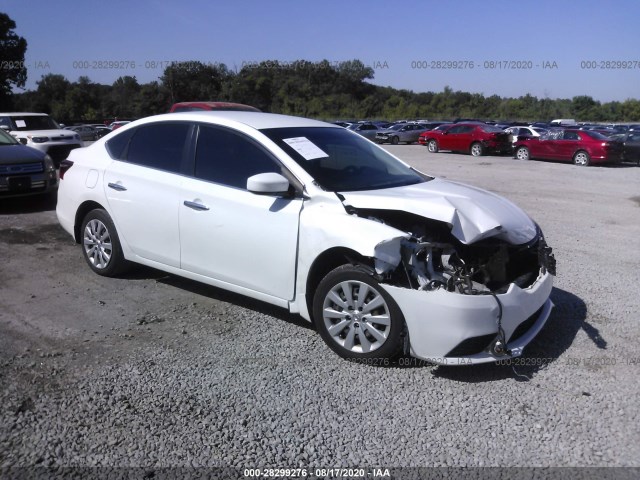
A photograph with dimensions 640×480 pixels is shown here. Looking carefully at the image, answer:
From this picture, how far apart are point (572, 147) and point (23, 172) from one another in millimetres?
20196

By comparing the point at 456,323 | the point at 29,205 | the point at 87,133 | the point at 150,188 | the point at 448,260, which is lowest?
the point at 87,133

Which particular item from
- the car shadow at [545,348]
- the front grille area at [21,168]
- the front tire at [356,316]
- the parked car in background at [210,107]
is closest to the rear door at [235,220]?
the front tire at [356,316]

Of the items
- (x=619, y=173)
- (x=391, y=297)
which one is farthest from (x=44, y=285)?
(x=619, y=173)

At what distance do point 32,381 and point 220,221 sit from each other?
1.73 meters

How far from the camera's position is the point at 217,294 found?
536 centimetres

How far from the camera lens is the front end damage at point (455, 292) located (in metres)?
3.63

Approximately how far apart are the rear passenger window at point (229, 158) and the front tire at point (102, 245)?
1282mm

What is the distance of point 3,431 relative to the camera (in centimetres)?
311

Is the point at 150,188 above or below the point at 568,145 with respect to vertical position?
above

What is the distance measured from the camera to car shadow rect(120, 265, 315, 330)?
4832 mm

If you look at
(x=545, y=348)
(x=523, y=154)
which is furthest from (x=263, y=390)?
(x=523, y=154)

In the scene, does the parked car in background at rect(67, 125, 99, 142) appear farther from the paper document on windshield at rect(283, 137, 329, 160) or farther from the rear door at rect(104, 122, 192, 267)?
the paper document on windshield at rect(283, 137, 329, 160)

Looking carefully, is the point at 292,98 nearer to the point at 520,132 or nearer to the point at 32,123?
the point at 520,132

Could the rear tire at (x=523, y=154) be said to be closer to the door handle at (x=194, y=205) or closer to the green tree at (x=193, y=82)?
the door handle at (x=194, y=205)
